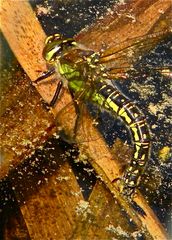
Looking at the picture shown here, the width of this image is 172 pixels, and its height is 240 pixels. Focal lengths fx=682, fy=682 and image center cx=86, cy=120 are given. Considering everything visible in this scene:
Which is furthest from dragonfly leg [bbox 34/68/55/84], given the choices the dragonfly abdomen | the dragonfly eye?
the dragonfly abdomen

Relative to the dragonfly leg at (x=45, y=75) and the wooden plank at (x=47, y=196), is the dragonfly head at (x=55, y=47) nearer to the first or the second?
the dragonfly leg at (x=45, y=75)

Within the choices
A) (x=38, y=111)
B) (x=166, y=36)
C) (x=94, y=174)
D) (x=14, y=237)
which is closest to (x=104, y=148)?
(x=94, y=174)

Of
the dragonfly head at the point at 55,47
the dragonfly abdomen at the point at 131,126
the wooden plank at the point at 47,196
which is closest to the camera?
the wooden plank at the point at 47,196

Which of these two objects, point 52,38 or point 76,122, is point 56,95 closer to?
point 76,122

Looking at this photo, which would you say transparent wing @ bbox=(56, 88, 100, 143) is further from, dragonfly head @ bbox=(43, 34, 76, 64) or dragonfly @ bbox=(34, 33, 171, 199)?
dragonfly head @ bbox=(43, 34, 76, 64)

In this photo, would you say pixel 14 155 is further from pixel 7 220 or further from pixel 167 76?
pixel 167 76

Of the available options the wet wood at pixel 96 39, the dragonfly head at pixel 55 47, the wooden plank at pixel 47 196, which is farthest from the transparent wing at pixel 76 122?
the dragonfly head at pixel 55 47
